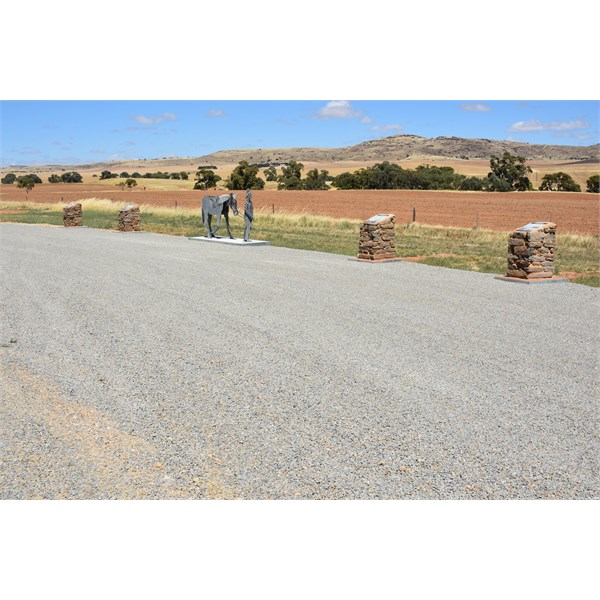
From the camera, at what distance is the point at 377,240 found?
17859 millimetres

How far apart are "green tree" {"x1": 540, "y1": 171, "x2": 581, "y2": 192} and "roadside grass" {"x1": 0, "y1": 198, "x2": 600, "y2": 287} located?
48441 mm

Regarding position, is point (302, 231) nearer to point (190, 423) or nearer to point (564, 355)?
point (564, 355)

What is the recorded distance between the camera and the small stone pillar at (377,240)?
58.5ft

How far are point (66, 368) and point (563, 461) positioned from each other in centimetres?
474

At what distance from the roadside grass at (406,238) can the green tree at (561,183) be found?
48.4m

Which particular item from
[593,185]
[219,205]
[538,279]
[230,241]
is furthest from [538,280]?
[593,185]

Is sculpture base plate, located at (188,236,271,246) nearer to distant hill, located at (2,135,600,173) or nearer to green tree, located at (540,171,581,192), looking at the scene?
green tree, located at (540,171,581,192)

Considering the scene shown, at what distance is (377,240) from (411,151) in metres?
144

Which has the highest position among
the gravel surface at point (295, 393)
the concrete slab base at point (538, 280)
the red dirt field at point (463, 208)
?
the gravel surface at point (295, 393)

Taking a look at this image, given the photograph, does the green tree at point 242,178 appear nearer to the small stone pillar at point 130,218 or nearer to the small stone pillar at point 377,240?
the small stone pillar at point 130,218

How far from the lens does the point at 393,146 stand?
16812 cm

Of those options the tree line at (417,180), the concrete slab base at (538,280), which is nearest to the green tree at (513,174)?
the tree line at (417,180)

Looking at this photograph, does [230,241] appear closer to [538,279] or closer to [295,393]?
[538,279]
